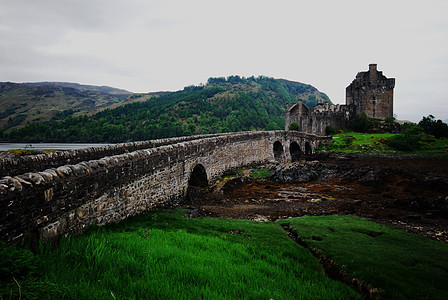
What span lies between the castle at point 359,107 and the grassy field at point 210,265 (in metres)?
47.1

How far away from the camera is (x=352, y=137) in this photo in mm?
44719

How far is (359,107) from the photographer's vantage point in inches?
2234

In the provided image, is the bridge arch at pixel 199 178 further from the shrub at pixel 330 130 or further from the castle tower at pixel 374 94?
the castle tower at pixel 374 94

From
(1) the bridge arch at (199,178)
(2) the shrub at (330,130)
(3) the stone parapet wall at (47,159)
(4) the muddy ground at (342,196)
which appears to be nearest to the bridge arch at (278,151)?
(4) the muddy ground at (342,196)

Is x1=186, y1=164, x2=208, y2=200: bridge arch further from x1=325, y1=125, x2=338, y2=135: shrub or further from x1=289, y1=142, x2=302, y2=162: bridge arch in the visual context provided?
x1=325, y1=125, x2=338, y2=135: shrub

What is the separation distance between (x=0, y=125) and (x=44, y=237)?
154179 millimetres

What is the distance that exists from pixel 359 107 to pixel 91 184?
197 feet

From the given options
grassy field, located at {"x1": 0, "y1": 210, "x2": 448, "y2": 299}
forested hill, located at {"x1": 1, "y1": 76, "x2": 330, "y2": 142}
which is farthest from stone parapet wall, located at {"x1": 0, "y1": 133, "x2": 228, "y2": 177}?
forested hill, located at {"x1": 1, "y1": 76, "x2": 330, "y2": 142}

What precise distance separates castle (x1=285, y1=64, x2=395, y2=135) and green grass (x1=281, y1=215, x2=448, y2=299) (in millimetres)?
45575

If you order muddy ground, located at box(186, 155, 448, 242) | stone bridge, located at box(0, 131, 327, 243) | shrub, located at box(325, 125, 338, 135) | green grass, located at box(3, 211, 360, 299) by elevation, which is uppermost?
shrub, located at box(325, 125, 338, 135)

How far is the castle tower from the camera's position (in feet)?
179

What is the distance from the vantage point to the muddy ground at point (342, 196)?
1283 cm

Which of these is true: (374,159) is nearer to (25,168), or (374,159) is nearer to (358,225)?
(358,225)

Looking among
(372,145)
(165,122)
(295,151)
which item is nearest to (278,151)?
(295,151)
